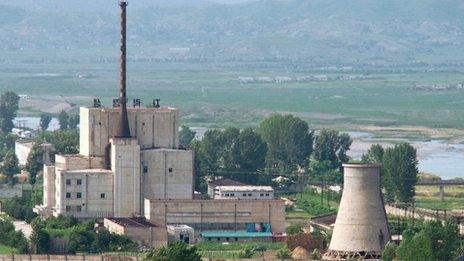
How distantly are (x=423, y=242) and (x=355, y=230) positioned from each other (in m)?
3.15

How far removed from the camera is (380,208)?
54.2 m

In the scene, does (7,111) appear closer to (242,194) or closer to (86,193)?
(242,194)

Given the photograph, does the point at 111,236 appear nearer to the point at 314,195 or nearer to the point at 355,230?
the point at 355,230

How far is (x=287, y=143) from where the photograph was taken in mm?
81875

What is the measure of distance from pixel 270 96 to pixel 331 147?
77503 millimetres

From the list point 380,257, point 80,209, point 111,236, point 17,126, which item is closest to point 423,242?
point 380,257

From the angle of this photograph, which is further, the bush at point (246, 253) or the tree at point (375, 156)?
the tree at point (375, 156)

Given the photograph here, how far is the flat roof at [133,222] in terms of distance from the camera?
59531mm

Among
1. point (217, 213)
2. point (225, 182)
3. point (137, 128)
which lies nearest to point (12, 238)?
point (217, 213)

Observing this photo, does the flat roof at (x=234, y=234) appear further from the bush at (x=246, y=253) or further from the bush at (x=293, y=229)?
the bush at (x=246, y=253)

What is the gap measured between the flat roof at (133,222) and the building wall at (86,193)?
7.07ft

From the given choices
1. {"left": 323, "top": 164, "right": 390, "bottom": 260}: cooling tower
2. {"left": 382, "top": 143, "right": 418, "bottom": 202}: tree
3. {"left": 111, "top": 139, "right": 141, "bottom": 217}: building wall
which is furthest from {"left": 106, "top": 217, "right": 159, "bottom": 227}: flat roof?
{"left": 382, "top": 143, "right": 418, "bottom": 202}: tree

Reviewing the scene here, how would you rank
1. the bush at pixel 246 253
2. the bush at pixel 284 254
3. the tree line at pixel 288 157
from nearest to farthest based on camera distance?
the bush at pixel 284 254 → the bush at pixel 246 253 → the tree line at pixel 288 157

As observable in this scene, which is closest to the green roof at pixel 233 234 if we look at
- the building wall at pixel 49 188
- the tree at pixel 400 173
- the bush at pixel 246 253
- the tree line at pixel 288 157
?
the bush at pixel 246 253
